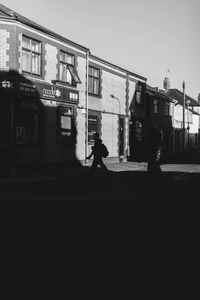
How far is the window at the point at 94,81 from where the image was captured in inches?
1062

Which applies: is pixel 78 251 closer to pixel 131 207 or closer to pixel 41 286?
pixel 41 286

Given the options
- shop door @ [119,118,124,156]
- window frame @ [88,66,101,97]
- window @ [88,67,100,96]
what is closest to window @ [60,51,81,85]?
window frame @ [88,66,101,97]

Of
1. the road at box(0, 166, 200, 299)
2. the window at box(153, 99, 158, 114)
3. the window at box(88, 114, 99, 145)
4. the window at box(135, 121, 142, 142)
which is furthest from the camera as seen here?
the window at box(153, 99, 158, 114)

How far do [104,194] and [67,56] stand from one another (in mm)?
13741

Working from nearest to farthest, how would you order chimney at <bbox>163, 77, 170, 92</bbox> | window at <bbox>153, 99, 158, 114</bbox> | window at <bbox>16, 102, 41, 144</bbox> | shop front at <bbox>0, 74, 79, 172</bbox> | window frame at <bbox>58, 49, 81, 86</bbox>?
shop front at <bbox>0, 74, 79, 172</bbox> < window at <bbox>16, 102, 41, 144</bbox> < window frame at <bbox>58, 49, 81, 86</bbox> < window at <bbox>153, 99, 158, 114</bbox> < chimney at <bbox>163, 77, 170, 92</bbox>

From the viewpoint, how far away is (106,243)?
245 inches

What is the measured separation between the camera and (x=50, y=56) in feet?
73.4

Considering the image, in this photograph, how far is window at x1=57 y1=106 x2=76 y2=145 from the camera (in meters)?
23.4

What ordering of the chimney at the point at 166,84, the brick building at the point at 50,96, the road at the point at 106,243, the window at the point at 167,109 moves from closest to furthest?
the road at the point at 106,243 < the brick building at the point at 50,96 < the window at the point at 167,109 < the chimney at the point at 166,84

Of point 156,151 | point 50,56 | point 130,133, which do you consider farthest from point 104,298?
point 130,133

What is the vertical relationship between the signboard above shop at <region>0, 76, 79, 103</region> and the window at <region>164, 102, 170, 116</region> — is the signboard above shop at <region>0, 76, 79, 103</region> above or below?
below

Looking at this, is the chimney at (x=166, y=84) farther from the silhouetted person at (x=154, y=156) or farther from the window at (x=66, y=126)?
the silhouetted person at (x=154, y=156)

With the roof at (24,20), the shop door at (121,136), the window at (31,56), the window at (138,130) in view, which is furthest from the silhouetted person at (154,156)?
the window at (138,130)

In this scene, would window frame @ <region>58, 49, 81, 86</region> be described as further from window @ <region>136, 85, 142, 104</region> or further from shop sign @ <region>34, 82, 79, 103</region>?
window @ <region>136, 85, 142, 104</region>
